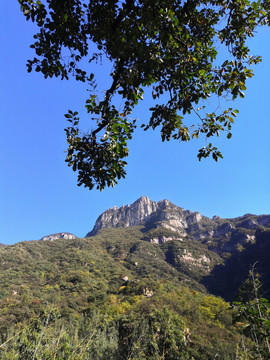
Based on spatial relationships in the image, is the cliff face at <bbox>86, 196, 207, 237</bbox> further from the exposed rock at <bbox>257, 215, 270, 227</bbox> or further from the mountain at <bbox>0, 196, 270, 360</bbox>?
the exposed rock at <bbox>257, 215, 270, 227</bbox>

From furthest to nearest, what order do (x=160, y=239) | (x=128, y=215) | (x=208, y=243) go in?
1. (x=128, y=215)
2. (x=208, y=243)
3. (x=160, y=239)

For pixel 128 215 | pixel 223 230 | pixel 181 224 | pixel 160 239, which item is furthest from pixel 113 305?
pixel 128 215

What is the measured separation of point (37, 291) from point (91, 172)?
52.9 metres

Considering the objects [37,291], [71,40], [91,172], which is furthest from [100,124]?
[37,291]

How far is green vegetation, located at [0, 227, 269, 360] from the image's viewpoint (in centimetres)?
726

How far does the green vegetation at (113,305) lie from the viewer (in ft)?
23.8

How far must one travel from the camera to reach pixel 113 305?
1447 inches

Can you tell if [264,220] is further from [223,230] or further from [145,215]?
[145,215]

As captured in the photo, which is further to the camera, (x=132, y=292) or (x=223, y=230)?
(x=223, y=230)

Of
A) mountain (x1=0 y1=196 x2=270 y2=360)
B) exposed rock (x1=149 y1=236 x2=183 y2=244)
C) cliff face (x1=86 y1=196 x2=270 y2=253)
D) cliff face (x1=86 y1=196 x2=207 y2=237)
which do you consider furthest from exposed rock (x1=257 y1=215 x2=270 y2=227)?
exposed rock (x1=149 y1=236 x2=183 y2=244)

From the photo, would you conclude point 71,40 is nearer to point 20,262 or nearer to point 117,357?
point 117,357

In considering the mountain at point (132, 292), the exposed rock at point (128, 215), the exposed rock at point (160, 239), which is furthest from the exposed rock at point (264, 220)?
the exposed rock at point (128, 215)

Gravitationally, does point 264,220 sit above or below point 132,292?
above

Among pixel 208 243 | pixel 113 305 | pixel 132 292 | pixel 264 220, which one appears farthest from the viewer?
pixel 264 220
